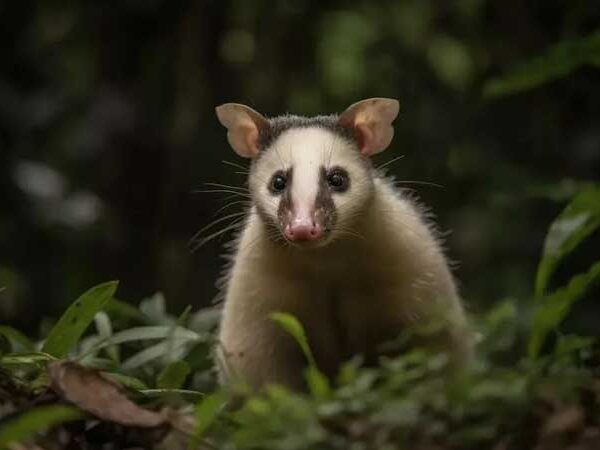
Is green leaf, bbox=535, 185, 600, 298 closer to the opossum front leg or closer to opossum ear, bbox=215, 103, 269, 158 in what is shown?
the opossum front leg

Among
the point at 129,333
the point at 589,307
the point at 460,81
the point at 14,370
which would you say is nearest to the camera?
the point at 14,370

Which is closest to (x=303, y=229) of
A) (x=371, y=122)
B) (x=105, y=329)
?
(x=371, y=122)

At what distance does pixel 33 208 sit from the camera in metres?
8.78

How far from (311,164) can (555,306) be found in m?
1.44

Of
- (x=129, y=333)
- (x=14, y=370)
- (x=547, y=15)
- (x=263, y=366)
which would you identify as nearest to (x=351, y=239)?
(x=263, y=366)

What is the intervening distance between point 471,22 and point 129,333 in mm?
5481

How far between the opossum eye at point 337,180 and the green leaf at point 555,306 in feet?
4.27

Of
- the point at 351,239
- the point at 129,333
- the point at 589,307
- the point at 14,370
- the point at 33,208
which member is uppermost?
the point at 589,307

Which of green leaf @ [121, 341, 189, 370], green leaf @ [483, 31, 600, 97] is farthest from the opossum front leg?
green leaf @ [483, 31, 600, 97]

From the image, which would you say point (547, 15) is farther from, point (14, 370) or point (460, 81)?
point (14, 370)

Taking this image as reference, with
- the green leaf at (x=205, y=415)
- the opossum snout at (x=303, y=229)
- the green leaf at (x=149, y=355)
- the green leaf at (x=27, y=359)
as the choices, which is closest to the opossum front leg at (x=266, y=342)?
the green leaf at (x=149, y=355)

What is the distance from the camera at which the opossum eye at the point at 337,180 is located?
5.36m

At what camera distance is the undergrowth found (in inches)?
132

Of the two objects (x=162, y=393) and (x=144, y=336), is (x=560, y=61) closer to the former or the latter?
(x=144, y=336)
